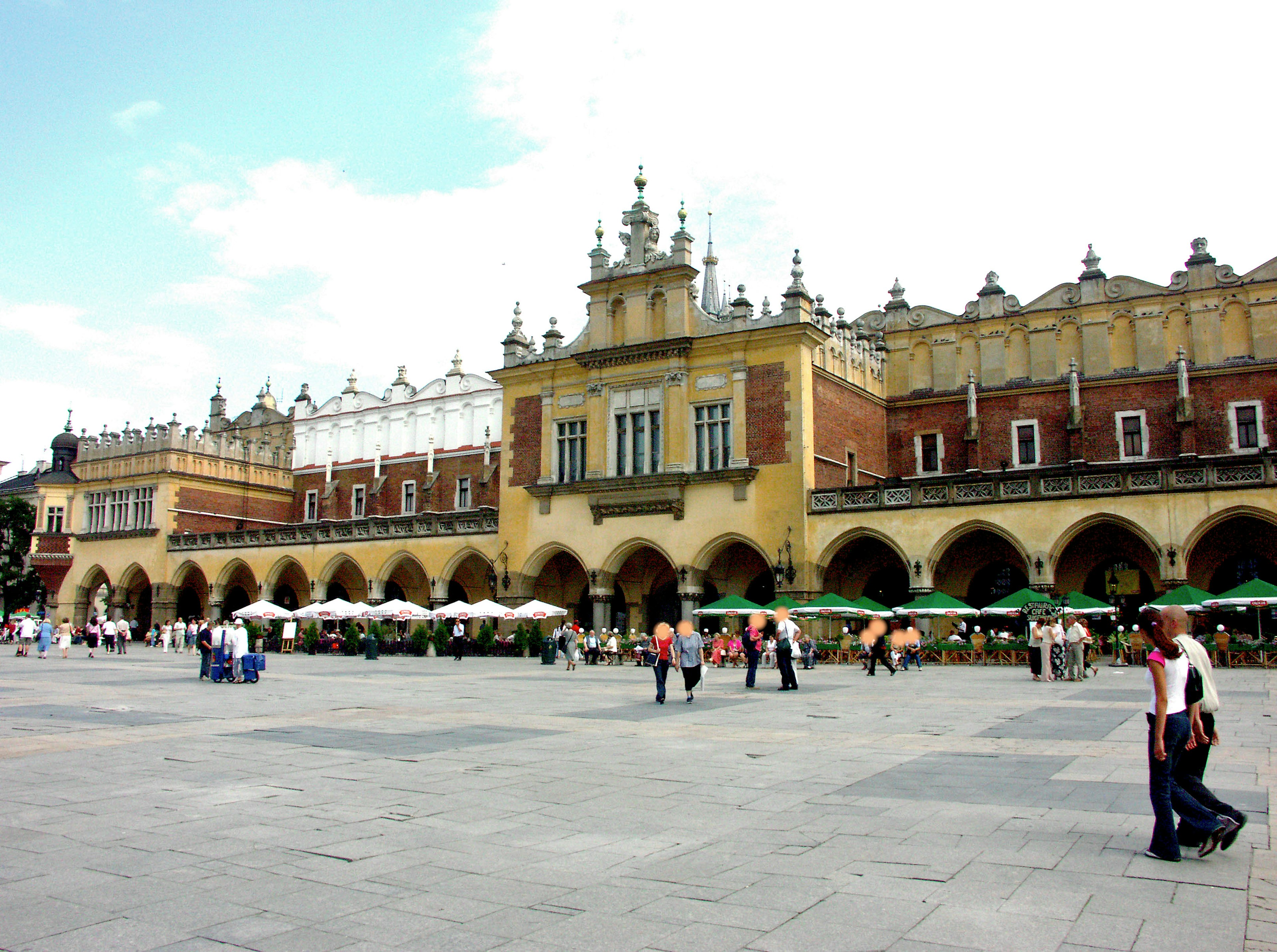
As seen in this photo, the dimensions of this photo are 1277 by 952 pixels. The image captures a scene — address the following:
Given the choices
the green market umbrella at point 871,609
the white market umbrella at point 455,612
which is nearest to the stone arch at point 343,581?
the white market umbrella at point 455,612

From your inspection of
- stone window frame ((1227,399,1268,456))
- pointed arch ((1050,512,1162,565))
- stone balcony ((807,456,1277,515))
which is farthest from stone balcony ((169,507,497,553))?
stone window frame ((1227,399,1268,456))

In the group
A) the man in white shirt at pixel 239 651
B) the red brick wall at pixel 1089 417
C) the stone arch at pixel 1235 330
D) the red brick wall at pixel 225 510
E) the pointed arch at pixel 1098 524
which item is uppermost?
the stone arch at pixel 1235 330

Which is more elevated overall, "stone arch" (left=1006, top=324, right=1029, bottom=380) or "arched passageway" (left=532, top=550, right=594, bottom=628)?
"stone arch" (left=1006, top=324, right=1029, bottom=380)

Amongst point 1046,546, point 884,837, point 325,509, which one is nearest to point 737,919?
point 884,837

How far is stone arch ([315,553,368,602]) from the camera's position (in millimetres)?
48312

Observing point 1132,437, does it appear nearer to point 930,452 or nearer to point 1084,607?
point 930,452

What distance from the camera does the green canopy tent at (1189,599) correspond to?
88.7 feet

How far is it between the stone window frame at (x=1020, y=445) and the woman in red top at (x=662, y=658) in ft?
82.7

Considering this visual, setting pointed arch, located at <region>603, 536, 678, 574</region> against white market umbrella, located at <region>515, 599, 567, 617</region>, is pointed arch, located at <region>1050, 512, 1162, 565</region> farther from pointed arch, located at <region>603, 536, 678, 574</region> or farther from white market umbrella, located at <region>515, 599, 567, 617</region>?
white market umbrella, located at <region>515, 599, 567, 617</region>

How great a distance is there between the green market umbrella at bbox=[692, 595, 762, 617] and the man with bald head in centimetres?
2575

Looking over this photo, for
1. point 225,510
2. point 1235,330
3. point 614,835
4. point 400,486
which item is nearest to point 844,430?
point 1235,330

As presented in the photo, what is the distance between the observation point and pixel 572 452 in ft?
136

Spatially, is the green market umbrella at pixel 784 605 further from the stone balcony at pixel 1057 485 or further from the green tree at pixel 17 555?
the green tree at pixel 17 555

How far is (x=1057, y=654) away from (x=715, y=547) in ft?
49.5
